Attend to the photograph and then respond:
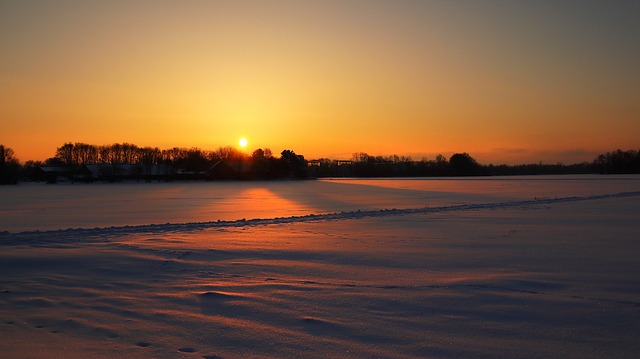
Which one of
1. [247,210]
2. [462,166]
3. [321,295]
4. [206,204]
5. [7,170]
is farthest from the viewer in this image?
[462,166]

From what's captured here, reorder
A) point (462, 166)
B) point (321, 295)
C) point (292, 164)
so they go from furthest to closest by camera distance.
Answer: point (462, 166)
point (292, 164)
point (321, 295)

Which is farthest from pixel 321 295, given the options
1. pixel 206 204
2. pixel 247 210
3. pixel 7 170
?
pixel 7 170

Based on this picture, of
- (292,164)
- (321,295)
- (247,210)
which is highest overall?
(292,164)

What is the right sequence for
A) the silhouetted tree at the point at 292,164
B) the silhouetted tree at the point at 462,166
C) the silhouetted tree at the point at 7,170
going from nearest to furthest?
1. the silhouetted tree at the point at 7,170
2. the silhouetted tree at the point at 292,164
3. the silhouetted tree at the point at 462,166

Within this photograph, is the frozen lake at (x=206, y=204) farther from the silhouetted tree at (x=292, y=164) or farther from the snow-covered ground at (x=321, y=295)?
the silhouetted tree at (x=292, y=164)

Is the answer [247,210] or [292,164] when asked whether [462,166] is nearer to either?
[292,164]

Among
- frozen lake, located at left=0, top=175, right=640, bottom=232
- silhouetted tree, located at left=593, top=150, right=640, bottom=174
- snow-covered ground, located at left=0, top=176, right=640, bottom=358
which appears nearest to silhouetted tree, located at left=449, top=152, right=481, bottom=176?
silhouetted tree, located at left=593, top=150, right=640, bottom=174

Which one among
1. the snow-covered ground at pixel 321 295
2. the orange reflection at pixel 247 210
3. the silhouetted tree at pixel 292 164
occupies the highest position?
the silhouetted tree at pixel 292 164

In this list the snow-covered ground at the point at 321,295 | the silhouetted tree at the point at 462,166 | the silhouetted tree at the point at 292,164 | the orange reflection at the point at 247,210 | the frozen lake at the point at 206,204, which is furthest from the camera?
the silhouetted tree at the point at 462,166

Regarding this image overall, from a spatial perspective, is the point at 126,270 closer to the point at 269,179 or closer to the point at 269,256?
the point at 269,256

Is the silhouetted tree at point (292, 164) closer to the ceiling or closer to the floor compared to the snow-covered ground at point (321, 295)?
closer to the ceiling

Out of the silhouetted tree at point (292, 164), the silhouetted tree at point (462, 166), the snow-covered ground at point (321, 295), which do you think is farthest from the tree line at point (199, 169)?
the snow-covered ground at point (321, 295)

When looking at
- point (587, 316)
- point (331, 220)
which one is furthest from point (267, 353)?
point (331, 220)

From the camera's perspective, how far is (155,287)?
6.76 m
